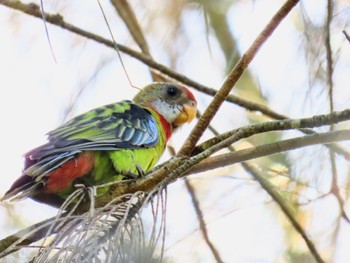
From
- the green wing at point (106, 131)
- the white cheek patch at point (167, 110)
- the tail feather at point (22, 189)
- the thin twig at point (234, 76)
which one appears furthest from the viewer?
the white cheek patch at point (167, 110)

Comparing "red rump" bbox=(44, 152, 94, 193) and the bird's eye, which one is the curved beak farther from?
"red rump" bbox=(44, 152, 94, 193)

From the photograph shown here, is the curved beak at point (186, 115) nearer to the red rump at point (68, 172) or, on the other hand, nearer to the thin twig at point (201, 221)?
the thin twig at point (201, 221)

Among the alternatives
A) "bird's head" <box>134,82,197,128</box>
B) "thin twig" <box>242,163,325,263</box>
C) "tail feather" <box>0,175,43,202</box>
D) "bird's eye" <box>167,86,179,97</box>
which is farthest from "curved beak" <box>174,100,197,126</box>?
"tail feather" <box>0,175,43,202</box>

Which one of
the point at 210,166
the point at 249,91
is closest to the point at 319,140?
the point at 210,166

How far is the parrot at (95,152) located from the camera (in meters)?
2.35

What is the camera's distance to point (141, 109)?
3.13 meters

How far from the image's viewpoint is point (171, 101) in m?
3.37

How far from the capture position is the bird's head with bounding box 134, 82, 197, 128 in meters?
3.32

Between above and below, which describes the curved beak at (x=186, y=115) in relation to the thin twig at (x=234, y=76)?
above

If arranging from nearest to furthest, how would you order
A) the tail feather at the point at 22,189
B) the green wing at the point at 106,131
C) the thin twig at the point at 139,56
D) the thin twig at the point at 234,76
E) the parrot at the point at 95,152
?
1. the thin twig at the point at 234,76
2. the tail feather at the point at 22,189
3. the parrot at the point at 95,152
4. the green wing at the point at 106,131
5. the thin twig at the point at 139,56

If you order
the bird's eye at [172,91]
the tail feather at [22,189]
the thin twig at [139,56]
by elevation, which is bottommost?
the tail feather at [22,189]

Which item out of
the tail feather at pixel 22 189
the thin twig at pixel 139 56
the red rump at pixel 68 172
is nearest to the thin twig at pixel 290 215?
the thin twig at pixel 139 56

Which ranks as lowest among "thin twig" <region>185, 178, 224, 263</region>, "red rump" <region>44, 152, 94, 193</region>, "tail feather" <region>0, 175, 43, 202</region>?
"tail feather" <region>0, 175, 43, 202</region>

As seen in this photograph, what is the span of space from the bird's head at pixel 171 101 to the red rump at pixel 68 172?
84cm
